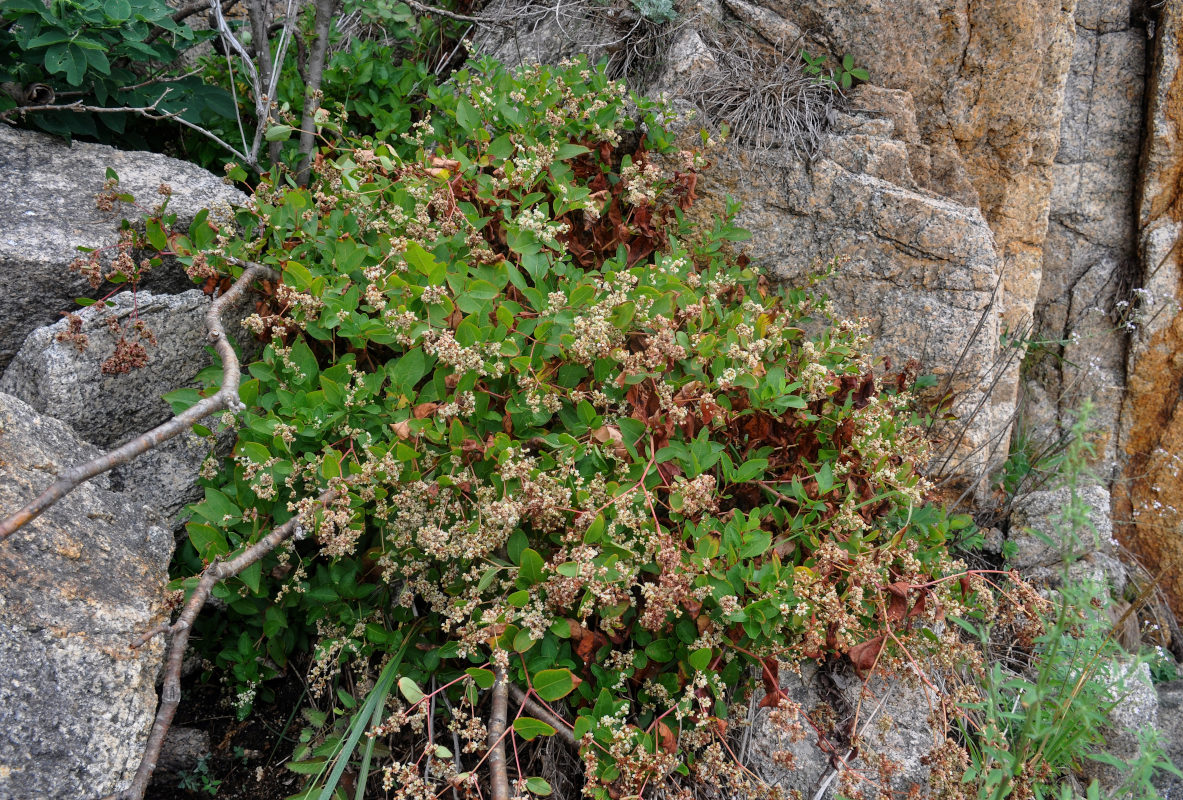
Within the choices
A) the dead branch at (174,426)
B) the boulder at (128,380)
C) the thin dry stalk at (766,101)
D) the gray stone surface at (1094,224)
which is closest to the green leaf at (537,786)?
the dead branch at (174,426)

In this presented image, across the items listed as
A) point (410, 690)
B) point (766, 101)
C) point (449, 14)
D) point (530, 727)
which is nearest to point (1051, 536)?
point (766, 101)

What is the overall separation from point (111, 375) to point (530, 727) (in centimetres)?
195

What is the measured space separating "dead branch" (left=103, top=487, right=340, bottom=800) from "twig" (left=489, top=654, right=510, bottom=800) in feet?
2.33

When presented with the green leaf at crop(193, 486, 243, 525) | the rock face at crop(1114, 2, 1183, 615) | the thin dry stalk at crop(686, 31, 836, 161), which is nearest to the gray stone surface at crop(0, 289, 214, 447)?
the green leaf at crop(193, 486, 243, 525)

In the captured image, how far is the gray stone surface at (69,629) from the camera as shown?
1.83 metres

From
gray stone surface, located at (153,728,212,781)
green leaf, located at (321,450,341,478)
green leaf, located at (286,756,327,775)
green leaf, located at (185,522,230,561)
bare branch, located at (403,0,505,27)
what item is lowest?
gray stone surface, located at (153,728,212,781)

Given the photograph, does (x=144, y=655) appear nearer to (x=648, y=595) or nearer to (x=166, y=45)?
(x=648, y=595)

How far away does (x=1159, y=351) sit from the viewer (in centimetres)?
458

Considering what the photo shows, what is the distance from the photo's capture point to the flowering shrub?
2.23m

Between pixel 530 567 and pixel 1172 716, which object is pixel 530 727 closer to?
pixel 530 567

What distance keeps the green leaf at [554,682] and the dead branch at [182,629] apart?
31.2 inches

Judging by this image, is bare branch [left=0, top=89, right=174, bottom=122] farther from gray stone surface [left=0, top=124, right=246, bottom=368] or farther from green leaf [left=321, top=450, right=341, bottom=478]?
green leaf [left=321, top=450, right=341, bottom=478]

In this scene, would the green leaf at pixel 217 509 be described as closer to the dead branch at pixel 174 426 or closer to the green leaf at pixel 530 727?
the dead branch at pixel 174 426

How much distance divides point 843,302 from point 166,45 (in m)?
3.40
